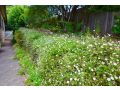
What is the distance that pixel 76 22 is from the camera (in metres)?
20.4

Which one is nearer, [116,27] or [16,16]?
[116,27]

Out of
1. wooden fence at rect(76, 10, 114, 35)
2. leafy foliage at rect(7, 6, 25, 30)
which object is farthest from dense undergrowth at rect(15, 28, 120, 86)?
leafy foliage at rect(7, 6, 25, 30)

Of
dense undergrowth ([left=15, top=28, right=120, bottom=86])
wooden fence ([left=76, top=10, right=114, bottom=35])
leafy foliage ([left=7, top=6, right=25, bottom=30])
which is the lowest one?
leafy foliage ([left=7, top=6, right=25, bottom=30])

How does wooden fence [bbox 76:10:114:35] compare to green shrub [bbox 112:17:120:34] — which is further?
wooden fence [bbox 76:10:114:35]

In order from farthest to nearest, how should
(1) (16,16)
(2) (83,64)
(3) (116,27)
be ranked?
(1) (16,16), (3) (116,27), (2) (83,64)

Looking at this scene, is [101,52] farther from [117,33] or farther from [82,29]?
[82,29]

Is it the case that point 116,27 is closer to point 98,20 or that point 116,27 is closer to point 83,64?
point 98,20

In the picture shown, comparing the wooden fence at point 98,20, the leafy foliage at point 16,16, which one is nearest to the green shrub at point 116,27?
the wooden fence at point 98,20

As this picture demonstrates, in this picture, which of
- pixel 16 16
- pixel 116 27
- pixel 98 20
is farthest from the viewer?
pixel 16 16

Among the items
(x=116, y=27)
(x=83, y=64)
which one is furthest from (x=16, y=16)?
(x=83, y=64)

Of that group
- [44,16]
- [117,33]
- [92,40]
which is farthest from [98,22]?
[92,40]

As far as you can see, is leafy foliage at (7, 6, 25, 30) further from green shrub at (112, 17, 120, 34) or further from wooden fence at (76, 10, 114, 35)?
green shrub at (112, 17, 120, 34)

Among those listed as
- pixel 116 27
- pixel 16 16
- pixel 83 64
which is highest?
pixel 83 64
